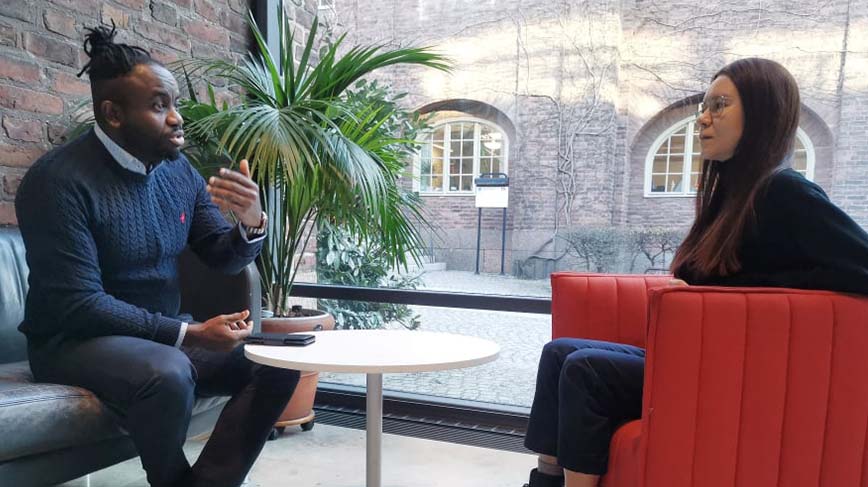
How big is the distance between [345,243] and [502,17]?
1.36 meters

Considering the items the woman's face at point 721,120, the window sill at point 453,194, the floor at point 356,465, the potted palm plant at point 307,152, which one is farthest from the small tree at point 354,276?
the woman's face at point 721,120

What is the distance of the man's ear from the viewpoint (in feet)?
4.98

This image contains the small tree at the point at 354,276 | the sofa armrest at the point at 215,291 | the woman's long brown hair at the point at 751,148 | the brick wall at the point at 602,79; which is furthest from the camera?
the small tree at the point at 354,276

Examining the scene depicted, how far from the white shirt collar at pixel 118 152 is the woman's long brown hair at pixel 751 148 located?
1515 millimetres

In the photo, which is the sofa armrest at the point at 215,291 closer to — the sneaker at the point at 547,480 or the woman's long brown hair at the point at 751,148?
the sneaker at the point at 547,480

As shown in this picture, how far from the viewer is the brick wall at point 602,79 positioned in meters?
2.16

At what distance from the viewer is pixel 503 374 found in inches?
104

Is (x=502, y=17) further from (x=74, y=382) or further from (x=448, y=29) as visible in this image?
(x=74, y=382)

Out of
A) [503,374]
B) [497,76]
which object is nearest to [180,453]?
[503,374]

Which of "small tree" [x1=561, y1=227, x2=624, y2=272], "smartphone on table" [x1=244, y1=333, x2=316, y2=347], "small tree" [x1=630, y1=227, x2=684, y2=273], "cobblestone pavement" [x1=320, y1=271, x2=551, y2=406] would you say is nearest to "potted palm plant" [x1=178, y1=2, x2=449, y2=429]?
"cobblestone pavement" [x1=320, y1=271, x2=551, y2=406]

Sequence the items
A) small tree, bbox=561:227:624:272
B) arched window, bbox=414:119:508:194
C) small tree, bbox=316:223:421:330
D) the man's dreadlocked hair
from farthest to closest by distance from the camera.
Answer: small tree, bbox=316:223:421:330 → arched window, bbox=414:119:508:194 → small tree, bbox=561:227:624:272 → the man's dreadlocked hair

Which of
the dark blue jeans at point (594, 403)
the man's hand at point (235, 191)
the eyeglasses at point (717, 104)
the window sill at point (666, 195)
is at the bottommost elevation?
the dark blue jeans at point (594, 403)

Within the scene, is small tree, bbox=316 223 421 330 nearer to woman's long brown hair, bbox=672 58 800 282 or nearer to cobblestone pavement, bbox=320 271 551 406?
cobblestone pavement, bbox=320 271 551 406

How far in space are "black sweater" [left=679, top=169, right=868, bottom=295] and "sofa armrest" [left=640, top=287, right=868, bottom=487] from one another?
0.19 feet
